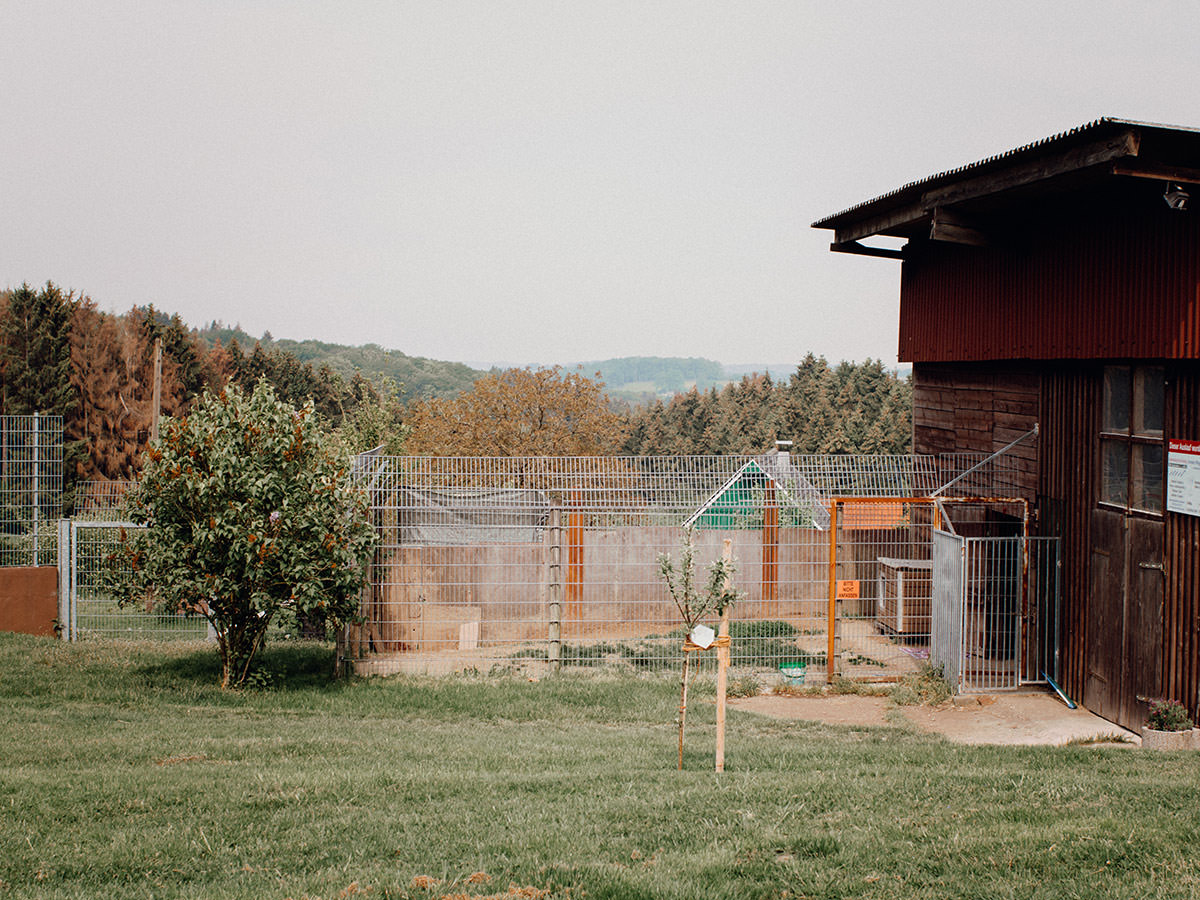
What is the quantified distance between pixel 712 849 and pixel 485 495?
27.0ft

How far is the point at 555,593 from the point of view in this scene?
12.7 meters

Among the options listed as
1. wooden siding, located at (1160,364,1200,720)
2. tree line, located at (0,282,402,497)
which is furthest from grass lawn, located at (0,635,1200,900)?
tree line, located at (0,282,402,497)

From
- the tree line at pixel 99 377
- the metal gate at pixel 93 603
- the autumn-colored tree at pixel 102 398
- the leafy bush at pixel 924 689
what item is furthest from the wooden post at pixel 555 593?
the autumn-colored tree at pixel 102 398

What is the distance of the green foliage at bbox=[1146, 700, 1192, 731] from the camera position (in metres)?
9.22

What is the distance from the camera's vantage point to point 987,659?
11875 millimetres

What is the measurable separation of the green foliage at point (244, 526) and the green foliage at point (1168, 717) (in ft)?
27.4

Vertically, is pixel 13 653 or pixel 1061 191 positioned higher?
pixel 1061 191

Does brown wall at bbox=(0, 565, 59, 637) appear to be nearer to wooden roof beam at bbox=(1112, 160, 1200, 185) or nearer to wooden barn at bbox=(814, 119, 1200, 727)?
wooden barn at bbox=(814, 119, 1200, 727)

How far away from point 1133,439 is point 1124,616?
1839 millimetres

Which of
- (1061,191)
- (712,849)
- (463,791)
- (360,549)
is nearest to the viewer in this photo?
(712,849)

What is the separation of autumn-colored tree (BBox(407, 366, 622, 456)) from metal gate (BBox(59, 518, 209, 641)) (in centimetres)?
1814

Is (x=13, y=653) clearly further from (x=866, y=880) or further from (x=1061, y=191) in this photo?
(x=1061, y=191)

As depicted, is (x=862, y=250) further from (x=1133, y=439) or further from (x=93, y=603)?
(x=93, y=603)

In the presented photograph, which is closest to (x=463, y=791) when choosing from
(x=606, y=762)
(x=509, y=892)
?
(x=606, y=762)
